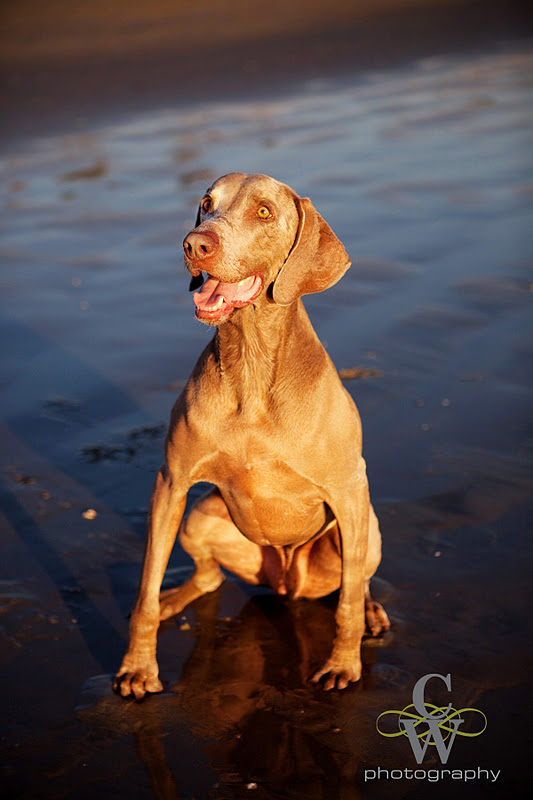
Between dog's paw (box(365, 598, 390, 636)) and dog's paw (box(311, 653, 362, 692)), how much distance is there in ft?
1.09

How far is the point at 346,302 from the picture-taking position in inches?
341

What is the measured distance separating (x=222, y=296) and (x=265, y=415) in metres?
0.58

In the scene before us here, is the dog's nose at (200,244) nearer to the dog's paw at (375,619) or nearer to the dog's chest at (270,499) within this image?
the dog's chest at (270,499)

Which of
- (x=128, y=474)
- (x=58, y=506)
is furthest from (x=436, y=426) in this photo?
(x=58, y=506)

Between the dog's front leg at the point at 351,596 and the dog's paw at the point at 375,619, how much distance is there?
0.32 metres

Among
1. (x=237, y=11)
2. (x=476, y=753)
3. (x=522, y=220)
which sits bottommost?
(x=476, y=753)

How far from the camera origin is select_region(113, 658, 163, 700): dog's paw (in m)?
4.13

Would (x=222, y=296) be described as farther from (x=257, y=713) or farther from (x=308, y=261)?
(x=257, y=713)

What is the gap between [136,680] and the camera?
4.16 meters

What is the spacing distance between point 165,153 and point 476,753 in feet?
39.2

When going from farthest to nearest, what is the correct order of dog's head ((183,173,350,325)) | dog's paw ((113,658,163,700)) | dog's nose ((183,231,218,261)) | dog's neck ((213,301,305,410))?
dog's paw ((113,658,163,700)), dog's neck ((213,301,305,410)), dog's head ((183,173,350,325)), dog's nose ((183,231,218,261))

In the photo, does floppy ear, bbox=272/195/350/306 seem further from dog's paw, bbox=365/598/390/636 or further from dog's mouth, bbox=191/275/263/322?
dog's paw, bbox=365/598/390/636

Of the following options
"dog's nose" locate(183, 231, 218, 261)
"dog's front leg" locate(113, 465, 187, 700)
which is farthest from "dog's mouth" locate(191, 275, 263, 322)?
"dog's front leg" locate(113, 465, 187, 700)

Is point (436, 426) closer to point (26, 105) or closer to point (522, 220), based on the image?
point (522, 220)
